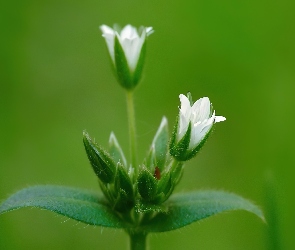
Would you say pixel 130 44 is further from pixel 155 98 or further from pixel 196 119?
pixel 155 98

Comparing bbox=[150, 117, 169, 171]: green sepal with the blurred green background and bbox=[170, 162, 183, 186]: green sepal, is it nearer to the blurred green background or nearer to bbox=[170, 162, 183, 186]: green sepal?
bbox=[170, 162, 183, 186]: green sepal

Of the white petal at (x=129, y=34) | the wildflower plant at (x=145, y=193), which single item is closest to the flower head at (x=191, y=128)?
the wildflower plant at (x=145, y=193)

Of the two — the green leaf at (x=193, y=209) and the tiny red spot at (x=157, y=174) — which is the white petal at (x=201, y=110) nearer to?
the tiny red spot at (x=157, y=174)

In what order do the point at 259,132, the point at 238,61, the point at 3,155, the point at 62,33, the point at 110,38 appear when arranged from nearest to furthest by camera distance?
1. the point at 110,38
2. the point at 3,155
3. the point at 259,132
4. the point at 238,61
5. the point at 62,33

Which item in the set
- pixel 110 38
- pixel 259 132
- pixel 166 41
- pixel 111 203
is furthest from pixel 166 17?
pixel 111 203

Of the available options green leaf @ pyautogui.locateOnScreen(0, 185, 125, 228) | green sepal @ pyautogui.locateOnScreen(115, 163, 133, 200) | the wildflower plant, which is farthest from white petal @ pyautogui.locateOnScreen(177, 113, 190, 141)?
green leaf @ pyautogui.locateOnScreen(0, 185, 125, 228)

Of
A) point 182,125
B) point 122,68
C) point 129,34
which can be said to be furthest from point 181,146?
point 129,34

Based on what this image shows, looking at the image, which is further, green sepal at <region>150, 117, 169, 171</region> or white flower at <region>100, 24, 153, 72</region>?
white flower at <region>100, 24, 153, 72</region>

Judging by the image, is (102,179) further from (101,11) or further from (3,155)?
(101,11)
